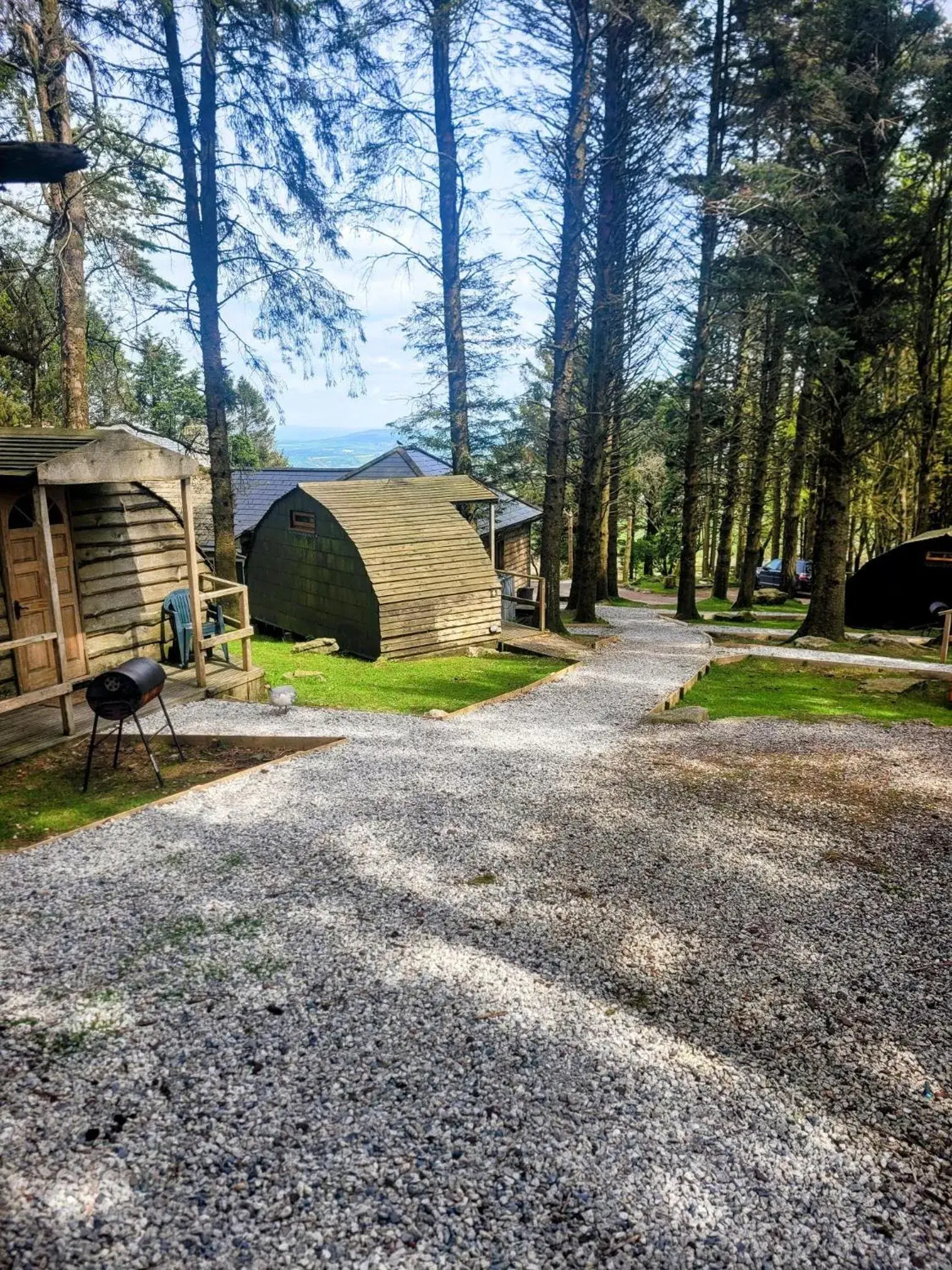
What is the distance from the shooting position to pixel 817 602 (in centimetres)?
1719

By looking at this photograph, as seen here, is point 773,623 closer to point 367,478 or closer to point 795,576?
point 795,576

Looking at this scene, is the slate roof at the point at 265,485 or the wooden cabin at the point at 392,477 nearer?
the wooden cabin at the point at 392,477

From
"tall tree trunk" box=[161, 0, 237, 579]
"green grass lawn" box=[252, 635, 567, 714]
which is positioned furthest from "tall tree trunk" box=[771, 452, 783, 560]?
"tall tree trunk" box=[161, 0, 237, 579]

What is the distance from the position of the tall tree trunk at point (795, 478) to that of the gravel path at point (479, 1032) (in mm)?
13458

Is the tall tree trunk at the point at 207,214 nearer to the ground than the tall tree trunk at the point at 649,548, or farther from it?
farther from it

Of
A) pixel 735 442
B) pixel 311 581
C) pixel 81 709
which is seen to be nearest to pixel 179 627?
pixel 81 709

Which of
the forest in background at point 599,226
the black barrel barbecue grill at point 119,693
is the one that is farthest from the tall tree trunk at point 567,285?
the black barrel barbecue grill at point 119,693

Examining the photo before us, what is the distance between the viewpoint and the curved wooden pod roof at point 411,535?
15086 millimetres

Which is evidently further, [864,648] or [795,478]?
[795,478]

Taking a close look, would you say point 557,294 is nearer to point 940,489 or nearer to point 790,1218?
point 790,1218

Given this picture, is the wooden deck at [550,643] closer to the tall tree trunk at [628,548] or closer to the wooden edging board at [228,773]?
the wooden edging board at [228,773]

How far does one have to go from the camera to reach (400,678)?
13.3m

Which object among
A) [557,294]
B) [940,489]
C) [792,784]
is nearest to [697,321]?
[557,294]

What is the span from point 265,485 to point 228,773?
20791 millimetres
